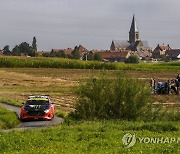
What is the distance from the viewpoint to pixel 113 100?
20.3 m

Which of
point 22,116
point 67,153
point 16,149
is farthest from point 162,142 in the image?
point 22,116

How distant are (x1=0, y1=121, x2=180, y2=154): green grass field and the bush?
2598mm

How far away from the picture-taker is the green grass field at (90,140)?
39.5ft

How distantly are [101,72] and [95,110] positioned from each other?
184 centimetres

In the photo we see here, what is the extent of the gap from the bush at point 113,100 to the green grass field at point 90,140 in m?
2.60

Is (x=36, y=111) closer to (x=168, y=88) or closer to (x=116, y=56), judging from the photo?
(x=168, y=88)

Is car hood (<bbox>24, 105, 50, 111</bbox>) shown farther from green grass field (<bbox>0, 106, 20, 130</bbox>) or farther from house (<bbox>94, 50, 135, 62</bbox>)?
house (<bbox>94, 50, 135, 62</bbox>)

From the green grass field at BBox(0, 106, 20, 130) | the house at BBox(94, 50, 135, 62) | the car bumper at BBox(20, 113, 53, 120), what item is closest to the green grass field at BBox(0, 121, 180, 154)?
the green grass field at BBox(0, 106, 20, 130)

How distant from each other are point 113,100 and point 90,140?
6.48 metres

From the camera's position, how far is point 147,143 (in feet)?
43.0

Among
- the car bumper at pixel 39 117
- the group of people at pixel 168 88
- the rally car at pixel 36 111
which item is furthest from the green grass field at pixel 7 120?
the group of people at pixel 168 88

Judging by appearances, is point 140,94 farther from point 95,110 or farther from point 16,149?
point 16,149

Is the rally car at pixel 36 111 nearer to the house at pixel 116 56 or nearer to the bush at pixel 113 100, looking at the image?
the bush at pixel 113 100

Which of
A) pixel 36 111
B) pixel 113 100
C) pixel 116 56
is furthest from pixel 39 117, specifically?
pixel 116 56
